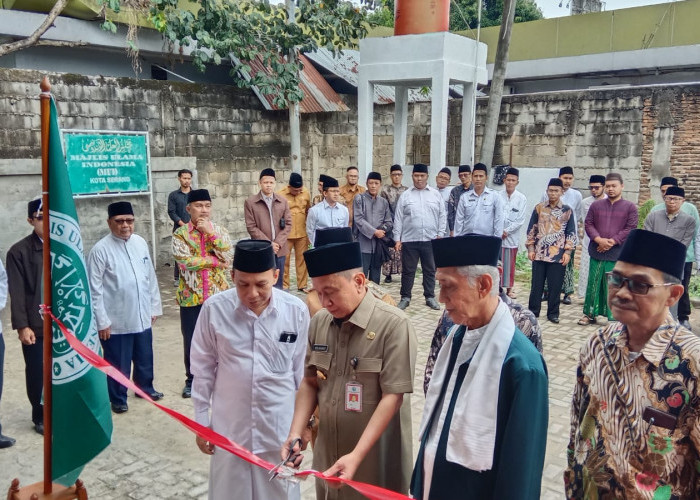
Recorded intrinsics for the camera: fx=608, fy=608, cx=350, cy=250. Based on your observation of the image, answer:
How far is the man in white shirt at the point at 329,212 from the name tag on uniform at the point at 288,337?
5.71 m

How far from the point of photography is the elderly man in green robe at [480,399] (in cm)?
207

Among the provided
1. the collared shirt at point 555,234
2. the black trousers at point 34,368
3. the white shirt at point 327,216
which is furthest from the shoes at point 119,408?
the collared shirt at point 555,234

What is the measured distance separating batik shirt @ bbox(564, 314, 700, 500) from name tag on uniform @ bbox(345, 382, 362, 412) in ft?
3.08

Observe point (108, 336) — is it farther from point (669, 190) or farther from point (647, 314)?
point (669, 190)

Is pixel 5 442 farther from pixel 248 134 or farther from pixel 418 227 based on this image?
pixel 248 134

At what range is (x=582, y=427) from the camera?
2453 millimetres

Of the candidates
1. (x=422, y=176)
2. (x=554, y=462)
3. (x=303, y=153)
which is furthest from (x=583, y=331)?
(x=303, y=153)

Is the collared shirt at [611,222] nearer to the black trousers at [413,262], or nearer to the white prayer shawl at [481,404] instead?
the black trousers at [413,262]

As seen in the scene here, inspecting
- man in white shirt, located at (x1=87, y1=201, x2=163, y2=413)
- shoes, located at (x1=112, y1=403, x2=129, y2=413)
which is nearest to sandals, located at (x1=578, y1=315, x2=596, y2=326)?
man in white shirt, located at (x1=87, y1=201, x2=163, y2=413)

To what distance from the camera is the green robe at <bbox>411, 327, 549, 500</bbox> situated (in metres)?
2.06

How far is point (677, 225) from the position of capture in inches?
291

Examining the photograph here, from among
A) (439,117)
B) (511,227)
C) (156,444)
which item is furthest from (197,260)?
(439,117)

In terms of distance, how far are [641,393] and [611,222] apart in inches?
231

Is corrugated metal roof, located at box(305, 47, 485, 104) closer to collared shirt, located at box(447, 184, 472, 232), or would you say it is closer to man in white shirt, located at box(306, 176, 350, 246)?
collared shirt, located at box(447, 184, 472, 232)
